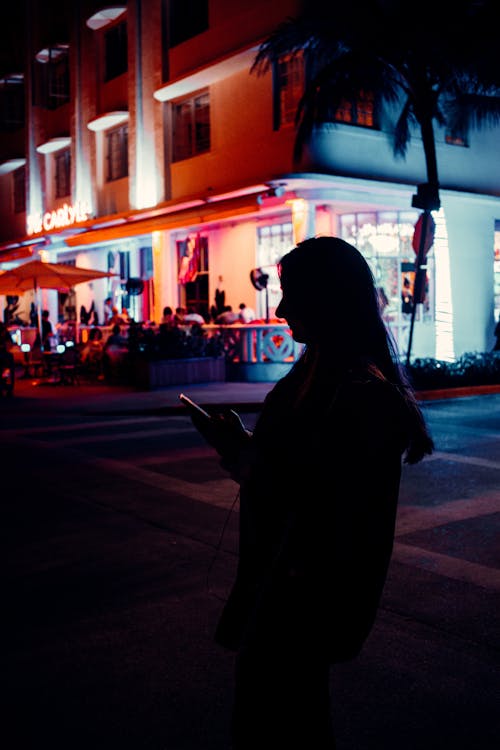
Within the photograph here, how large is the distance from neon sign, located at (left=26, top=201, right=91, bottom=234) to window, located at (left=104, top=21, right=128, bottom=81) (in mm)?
4128

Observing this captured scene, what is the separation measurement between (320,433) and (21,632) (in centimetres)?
306

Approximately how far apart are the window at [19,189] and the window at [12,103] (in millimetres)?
1728

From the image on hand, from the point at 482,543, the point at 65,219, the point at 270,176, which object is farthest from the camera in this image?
the point at 65,219

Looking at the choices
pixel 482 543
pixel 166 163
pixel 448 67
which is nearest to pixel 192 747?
pixel 482 543

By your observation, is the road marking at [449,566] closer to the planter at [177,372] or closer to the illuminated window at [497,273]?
the planter at [177,372]

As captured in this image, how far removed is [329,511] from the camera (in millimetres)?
2088

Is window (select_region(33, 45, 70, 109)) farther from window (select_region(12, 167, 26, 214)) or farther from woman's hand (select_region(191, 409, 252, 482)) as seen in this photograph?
woman's hand (select_region(191, 409, 252, 482))

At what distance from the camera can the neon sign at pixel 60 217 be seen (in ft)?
89.9

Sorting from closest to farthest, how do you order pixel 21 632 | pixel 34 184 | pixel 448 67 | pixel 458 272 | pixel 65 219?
pixel 21 632 < pixel 448 67 < pixel 458 272 < pixel 65 219 < pixel 34 184

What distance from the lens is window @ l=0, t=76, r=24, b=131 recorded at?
33.5 metres

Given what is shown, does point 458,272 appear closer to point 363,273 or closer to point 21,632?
point 21,632

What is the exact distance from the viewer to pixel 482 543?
20.2ft

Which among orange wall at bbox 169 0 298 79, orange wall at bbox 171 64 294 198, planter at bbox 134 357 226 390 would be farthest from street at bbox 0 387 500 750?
Result: orange wall at bbox 169 0 298 79

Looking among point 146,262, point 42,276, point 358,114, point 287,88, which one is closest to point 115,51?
point 146,262
